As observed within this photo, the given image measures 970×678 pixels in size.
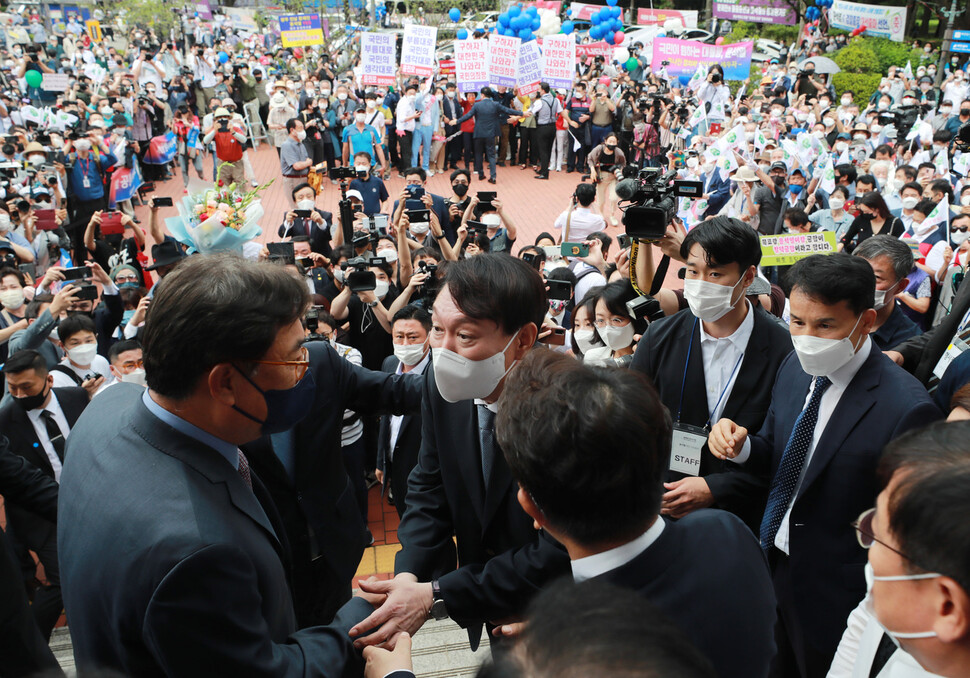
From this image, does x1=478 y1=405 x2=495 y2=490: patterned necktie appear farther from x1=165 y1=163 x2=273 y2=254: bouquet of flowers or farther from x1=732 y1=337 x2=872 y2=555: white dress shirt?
x1=165 y1=163 x2=273 y2=254: bouquet of flowers

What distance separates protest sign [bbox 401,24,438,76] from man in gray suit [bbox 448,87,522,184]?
1.32m

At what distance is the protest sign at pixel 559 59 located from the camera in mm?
13344

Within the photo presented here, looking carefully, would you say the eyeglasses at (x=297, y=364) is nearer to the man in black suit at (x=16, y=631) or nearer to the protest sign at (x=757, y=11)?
the man in black suit at (x=16, y=631)

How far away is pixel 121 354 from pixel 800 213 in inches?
245

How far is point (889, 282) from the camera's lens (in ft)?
13.3

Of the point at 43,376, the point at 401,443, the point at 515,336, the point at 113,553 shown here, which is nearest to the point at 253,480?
the point at 113,553

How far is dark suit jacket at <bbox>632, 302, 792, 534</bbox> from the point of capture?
300cm

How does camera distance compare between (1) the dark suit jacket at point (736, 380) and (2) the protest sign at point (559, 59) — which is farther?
(2) the protest sign at point (559, 59)

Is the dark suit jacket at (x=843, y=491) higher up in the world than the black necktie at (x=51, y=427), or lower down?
higher up

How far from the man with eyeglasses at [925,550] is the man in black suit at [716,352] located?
1508mm

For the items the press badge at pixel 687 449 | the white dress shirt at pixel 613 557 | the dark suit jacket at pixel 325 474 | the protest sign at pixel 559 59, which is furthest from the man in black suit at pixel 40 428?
the protest sign at pixel 559 59

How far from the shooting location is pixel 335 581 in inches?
116

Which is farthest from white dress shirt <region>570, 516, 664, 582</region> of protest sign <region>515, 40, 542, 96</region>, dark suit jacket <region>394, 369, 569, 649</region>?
protest sign <region>515, 40, 542, 96</region>

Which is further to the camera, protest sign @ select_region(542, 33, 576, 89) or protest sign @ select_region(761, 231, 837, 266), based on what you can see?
protest sign @ select_region(542, 33, 576, 89)
